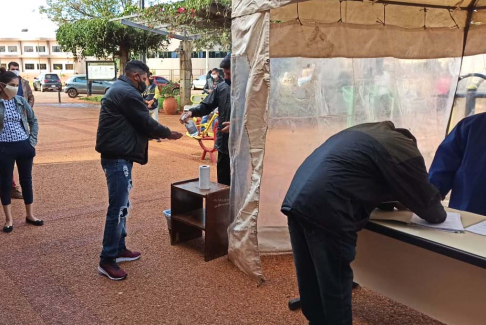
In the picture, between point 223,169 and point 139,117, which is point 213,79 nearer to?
point 223,169

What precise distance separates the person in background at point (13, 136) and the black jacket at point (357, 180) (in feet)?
12.3

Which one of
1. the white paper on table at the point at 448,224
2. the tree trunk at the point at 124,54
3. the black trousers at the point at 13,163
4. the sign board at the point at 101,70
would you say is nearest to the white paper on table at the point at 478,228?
the white paper on table at the point at 448,224

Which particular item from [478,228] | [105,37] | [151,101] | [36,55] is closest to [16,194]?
[151,101]

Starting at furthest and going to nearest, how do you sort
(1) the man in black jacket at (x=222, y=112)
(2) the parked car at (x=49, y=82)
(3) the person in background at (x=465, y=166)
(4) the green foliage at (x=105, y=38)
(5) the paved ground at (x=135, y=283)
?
1. (2) the parked car at (x=49, y=82)
2. (4) the green foliage at (x=105, y=38)
3. (1) the man in black jacket at (x=222, y=112)
4. (5) the paved ground at (x=135, y=283)
5. (3) the person in background at (x=465, y=166)

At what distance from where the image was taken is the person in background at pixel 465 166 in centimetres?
293

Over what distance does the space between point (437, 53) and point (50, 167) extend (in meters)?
6.92

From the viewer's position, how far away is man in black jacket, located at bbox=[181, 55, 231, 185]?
450 cm

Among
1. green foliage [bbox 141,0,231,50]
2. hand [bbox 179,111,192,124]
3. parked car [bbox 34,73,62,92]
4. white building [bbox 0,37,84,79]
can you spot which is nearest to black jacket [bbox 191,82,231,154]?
hand [bbox 179,111,192,124]

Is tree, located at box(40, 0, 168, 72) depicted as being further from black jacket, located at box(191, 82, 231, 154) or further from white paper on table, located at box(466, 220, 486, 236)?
white paper on table, located at box(466, 220, 486, 236)

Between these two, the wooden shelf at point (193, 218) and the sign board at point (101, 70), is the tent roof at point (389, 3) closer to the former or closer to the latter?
the wooden shelf at point (193, 218)

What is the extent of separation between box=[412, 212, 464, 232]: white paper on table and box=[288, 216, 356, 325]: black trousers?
0.56 metres

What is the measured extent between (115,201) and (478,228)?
2807mm

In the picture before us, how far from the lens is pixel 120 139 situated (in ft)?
12.0

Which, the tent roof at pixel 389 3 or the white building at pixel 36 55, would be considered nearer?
the tent roof at pixel 389 3
